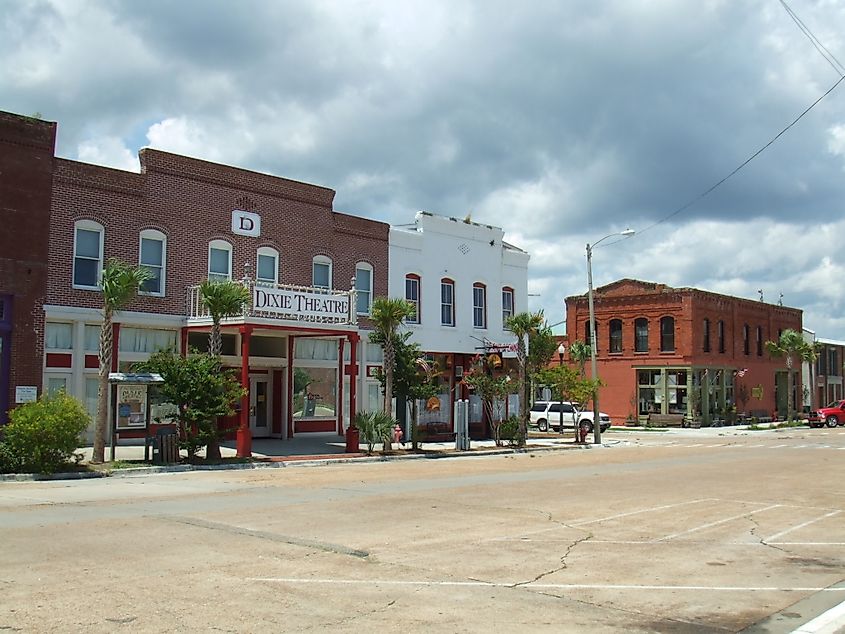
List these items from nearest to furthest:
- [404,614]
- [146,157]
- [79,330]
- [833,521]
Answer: [404,614]
[833,521]
[79,330]
[146,157]

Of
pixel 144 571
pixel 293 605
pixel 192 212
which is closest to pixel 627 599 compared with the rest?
pixel 293 605

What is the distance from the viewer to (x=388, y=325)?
90.2 feet

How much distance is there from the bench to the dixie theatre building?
1131 inches

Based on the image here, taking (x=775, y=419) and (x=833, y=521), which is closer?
(x=833, y=521)

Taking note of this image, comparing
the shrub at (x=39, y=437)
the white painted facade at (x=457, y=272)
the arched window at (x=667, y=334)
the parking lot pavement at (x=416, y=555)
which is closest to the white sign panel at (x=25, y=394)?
the shrub at (x=39, y=437)

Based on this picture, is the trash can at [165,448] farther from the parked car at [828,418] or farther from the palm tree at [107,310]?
the parked car at [828,418]

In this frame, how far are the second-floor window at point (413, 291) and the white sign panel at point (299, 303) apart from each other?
7.38 meters

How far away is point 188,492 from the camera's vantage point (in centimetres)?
1669

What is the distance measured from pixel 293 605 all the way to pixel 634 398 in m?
52.2

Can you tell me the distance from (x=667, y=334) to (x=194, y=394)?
40346 mm

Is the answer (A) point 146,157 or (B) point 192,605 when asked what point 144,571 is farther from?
(A) point 146,157

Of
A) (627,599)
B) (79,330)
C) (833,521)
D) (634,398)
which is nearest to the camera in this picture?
(627,599)

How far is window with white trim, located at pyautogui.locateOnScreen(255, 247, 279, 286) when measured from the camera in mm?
29453

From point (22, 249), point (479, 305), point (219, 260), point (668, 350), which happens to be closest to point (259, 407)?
point (219, 260)
